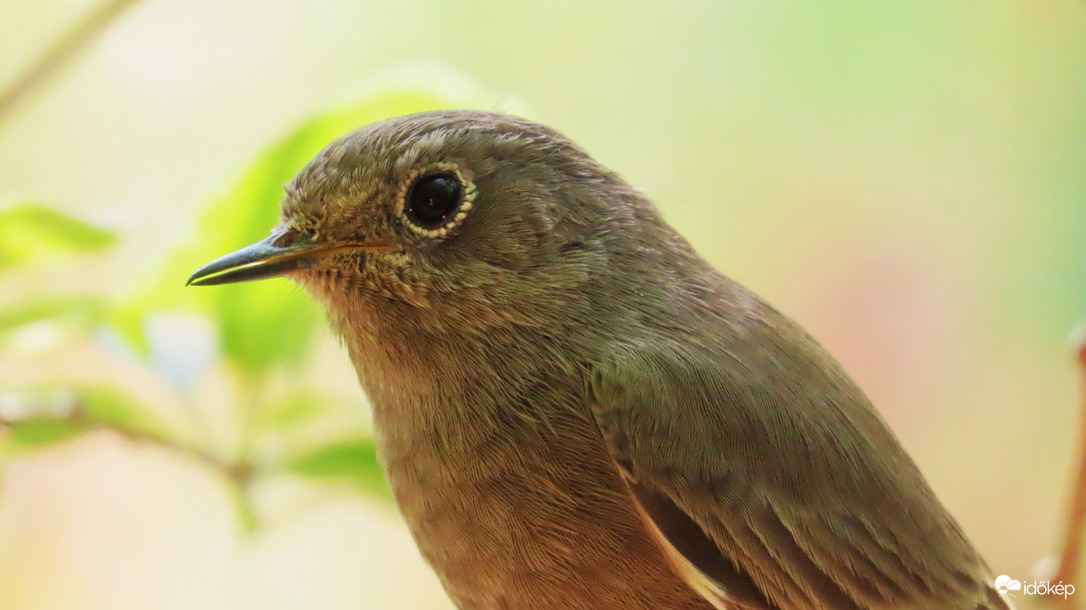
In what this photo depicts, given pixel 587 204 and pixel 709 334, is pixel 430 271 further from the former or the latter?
pixel 709 334

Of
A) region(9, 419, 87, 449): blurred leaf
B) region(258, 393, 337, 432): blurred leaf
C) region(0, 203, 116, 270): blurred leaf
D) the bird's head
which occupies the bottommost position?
region(258, 393, 337, 432): blurred leaf

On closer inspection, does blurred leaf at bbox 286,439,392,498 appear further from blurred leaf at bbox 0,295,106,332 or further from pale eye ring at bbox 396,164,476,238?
pale eye ring at bbox 396,164,476,238

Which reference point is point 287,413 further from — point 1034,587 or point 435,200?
point 1034,587

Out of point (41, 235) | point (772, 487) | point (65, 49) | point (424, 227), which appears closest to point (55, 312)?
point (41, 235)

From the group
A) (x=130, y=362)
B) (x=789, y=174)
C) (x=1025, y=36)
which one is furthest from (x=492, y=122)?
(x=1025, y=36)

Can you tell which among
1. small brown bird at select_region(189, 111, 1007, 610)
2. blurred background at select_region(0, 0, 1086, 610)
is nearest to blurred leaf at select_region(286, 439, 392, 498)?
blurred background at select_region(0, 0, 1086, 610)

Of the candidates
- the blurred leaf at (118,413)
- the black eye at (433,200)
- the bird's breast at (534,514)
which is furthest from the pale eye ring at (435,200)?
the blurred leaf at (118,413)
